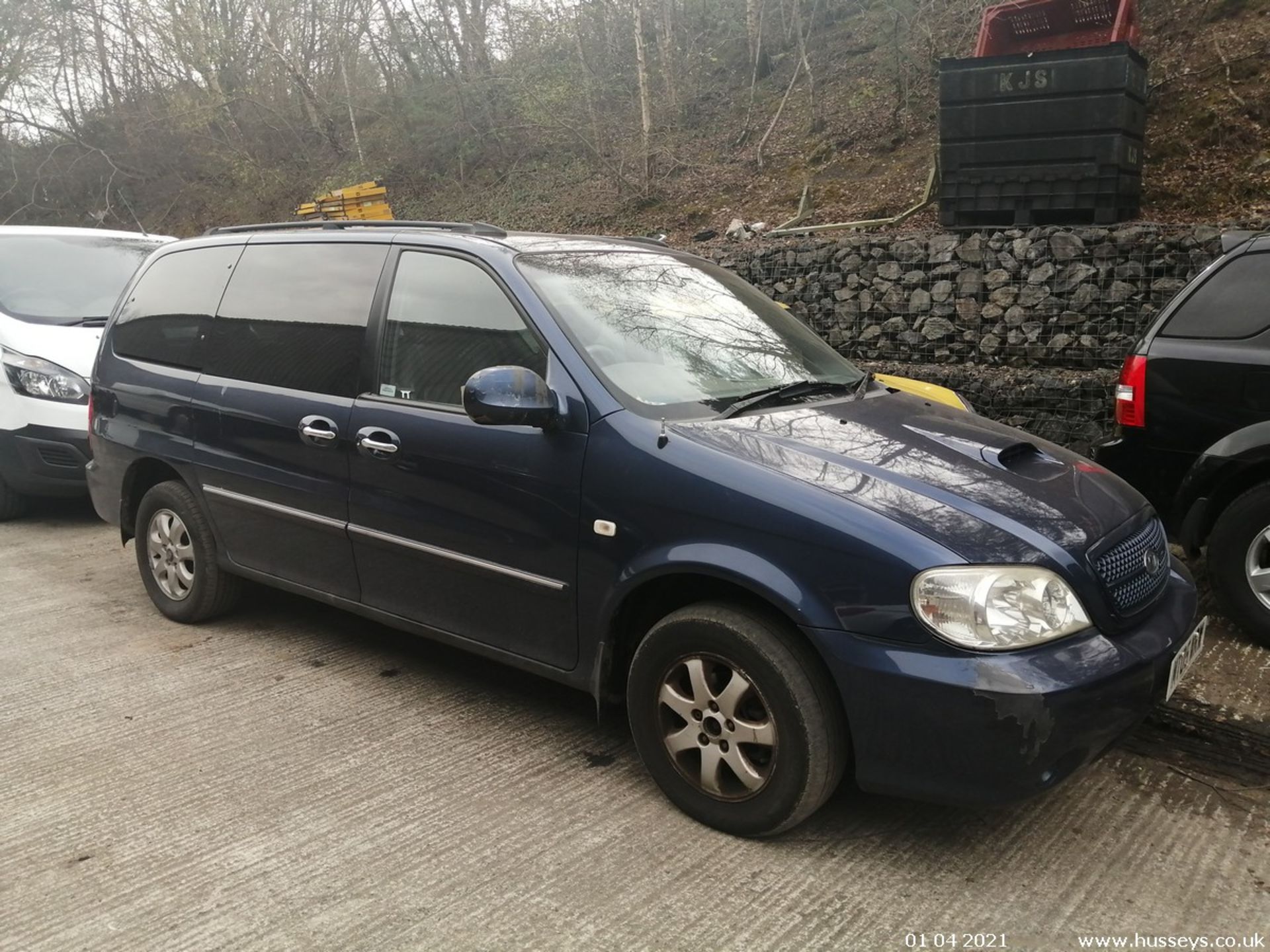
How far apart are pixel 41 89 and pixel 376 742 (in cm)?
2958

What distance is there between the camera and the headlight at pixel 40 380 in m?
6.86

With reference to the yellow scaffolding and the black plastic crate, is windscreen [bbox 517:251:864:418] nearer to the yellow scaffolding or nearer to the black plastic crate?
the black plastic crate

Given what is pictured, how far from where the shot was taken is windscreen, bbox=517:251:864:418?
350 cm

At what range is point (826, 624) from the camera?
9.30 feet

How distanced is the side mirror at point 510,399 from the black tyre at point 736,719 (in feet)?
2.55

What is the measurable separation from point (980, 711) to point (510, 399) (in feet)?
5.46

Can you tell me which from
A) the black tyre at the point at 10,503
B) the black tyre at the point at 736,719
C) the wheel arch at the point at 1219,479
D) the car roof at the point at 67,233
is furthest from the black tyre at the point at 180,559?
the wheel arch at the point at 1219,479

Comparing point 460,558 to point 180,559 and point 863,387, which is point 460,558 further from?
point 180,559

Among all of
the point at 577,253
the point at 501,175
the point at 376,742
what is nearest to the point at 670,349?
the point at 577,253

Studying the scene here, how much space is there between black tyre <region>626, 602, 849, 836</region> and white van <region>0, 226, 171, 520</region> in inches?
194

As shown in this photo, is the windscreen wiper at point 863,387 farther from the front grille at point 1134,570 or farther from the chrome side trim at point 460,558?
the chrome side trim at point 460,558

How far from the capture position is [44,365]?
6.88 m

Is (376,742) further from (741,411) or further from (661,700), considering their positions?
(741,411)

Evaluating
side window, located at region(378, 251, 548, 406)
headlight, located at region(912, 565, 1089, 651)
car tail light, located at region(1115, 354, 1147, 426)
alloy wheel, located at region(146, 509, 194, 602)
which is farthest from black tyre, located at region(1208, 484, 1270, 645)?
alloy wheel, located at region(146, 509, 194, 602)
